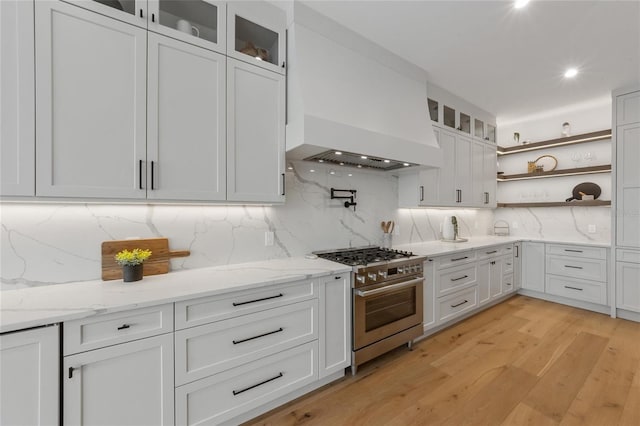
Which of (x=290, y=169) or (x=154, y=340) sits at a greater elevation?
(x=290, y=169)

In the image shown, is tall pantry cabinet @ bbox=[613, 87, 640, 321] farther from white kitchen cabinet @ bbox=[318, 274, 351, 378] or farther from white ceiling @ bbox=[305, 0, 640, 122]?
white kitchen cabinet @ bbox=[318, 274, 351, 378]

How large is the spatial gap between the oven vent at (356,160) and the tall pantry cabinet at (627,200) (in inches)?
108

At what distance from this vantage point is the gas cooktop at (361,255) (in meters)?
2.30

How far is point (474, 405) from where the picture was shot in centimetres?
187

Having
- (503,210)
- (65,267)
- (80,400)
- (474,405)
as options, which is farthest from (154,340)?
(503,210)

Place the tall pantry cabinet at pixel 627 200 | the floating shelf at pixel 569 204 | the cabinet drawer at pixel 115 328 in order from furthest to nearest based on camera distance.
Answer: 1. the floating shelf at pixel 569 204
2. the tall pantry cabinet at pixel 627 200
3. the cabinet drawer at pixel 115 328

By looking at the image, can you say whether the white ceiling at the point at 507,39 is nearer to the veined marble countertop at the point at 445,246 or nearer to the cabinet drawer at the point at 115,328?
the veined marble countertop at the point at 445,246

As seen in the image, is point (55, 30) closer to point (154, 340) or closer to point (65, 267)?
point (65, 267)

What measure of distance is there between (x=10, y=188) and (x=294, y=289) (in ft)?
5.14

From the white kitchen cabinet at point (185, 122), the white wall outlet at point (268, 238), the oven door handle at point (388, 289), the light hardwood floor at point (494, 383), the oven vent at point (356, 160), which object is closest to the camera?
the white kitchen cabinet at point (185, 122)

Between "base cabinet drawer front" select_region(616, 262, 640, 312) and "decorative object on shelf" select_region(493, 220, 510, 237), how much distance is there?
1423mm

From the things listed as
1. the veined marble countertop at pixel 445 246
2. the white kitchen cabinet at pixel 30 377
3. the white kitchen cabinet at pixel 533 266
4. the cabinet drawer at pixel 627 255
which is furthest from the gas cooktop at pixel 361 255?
the cabinet drawer at pixel 627 255

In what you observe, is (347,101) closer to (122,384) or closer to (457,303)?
(122,384)

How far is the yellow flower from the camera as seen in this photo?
1640mm
